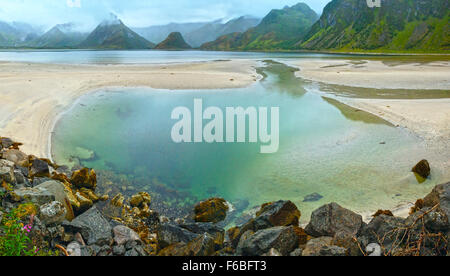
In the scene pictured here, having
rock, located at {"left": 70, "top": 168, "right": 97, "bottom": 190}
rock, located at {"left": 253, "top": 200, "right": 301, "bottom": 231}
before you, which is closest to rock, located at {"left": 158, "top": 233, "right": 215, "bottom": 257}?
rock, located at {"left": 253, "top": 200, "right": 301, "bottom": 231}

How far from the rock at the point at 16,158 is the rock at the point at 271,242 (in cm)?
1087

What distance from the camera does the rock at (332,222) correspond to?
8425mm

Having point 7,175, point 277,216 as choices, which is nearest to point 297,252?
point 277,216

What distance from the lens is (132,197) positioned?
39.4ft

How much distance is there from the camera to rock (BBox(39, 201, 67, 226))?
7984 millimetres

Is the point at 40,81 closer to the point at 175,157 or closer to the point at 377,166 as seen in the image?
the point at 175,157

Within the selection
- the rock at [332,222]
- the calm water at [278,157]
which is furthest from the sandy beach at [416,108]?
the rock at [332,222]

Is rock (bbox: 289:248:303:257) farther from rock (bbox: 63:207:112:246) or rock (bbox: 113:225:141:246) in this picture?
rock (bbox: 63:207:112:246)

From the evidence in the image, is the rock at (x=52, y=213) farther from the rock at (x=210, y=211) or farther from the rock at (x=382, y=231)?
the rock at (x=382, y=231)

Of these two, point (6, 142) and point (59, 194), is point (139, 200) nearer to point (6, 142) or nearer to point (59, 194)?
point (59, 194)

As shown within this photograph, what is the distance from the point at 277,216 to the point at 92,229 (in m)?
5.89

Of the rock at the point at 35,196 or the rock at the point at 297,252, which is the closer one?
Result: the rock at the point at 297,252

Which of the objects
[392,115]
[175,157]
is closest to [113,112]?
[175,157]

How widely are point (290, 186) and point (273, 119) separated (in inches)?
468
